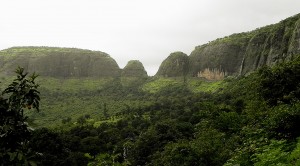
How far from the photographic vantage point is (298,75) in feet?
92.9

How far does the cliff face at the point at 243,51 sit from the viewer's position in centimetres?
8200

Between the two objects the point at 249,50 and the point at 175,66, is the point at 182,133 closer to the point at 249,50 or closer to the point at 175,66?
the point at 249,50

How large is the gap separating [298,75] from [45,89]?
13009cm

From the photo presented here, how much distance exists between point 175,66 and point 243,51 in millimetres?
38802

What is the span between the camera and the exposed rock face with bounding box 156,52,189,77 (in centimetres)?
15938

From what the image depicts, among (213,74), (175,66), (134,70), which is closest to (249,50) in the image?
(213,74)

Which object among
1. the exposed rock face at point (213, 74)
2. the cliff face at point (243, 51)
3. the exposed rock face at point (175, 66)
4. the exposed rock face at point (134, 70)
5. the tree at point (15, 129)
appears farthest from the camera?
the exposed rock face at point (134, 70)

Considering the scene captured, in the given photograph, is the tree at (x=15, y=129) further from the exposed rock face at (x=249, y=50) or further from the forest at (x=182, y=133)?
the exposed rock face at (x=249, y=50)

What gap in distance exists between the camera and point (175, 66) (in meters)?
161

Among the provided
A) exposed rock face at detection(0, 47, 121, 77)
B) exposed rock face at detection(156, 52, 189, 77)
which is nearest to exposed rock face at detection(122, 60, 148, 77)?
exposed rock face at detection(0, 47, 121, 77)

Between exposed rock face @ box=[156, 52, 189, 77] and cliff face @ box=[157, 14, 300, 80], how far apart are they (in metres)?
0.49

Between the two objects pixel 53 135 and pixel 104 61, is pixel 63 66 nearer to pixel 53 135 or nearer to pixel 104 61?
pixel 104 61

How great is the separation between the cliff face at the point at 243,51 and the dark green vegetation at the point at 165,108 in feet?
1.33

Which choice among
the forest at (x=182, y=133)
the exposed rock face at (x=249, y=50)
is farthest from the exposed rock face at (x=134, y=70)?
the forest at (x=182, y=133)
